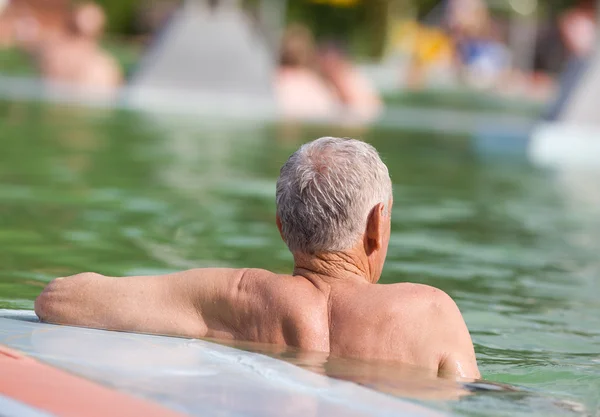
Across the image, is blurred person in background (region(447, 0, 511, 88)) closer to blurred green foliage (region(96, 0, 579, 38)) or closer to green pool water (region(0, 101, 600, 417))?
blurred green foliage (region(96, 0, 579, 38))

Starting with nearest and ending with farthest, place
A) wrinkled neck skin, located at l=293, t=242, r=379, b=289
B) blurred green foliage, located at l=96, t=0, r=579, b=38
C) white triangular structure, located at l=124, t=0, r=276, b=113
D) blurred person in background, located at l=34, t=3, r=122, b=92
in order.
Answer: wrinkled neck skin, located at l=293, t=242, r=379, b=289 → white triangular structure, located at l=124, t=0, r=276, b=113 → blurred person in background, located at l=34, t=3, r=122, b=92 → blurred green foliage, located at l=96, t=0, r=579, b=38

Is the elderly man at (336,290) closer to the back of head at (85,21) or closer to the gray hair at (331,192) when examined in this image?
the gray hair at (331,192)

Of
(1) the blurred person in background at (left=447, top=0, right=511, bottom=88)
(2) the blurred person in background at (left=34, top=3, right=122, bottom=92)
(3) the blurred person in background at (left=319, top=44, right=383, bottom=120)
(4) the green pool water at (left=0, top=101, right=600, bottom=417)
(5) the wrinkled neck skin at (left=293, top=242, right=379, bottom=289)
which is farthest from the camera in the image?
(1) the blurred person in background at (left=447, top=0, right=511, bottom=88)

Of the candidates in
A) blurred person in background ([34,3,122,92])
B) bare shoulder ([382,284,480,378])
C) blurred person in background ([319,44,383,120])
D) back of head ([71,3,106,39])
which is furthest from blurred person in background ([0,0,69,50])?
bare shoulder ([382,284,480,378])

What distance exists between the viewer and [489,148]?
41.7 ft

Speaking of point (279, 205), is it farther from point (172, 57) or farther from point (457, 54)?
point (457, 54)

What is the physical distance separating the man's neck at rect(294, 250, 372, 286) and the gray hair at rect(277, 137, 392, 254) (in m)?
0.03

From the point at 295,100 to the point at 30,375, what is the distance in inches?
581

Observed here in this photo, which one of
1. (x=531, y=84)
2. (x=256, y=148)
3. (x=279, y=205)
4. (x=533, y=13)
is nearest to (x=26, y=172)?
(x=256, y=148)

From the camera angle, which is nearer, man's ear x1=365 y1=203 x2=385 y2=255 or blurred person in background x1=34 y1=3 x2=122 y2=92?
man's ear x1=365 y1=203 x2=385 y2=255

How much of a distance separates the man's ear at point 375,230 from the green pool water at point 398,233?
0.30 m

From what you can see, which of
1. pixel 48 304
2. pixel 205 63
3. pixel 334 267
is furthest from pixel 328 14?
pixel 334 267

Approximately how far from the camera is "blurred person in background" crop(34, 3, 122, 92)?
16062mm

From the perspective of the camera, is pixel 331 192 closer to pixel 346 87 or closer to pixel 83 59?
pixel 83 59
